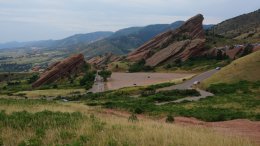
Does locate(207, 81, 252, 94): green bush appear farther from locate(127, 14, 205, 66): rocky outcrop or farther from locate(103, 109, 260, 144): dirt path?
locate(127, 14, 205, 66): rocky outcrop

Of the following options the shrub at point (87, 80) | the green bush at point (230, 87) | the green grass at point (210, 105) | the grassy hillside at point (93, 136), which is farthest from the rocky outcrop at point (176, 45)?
the grassy hillside at point (93, 136)

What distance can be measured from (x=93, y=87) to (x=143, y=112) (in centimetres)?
5937

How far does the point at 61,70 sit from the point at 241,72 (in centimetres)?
7128

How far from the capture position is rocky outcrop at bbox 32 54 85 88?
→ 120m

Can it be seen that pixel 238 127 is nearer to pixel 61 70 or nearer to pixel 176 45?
pixel 61 70

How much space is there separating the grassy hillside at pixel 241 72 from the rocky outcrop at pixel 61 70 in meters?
64.4

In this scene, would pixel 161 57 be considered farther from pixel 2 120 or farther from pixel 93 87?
pixel 2 120

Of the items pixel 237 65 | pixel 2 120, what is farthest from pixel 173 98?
pixel 2 120

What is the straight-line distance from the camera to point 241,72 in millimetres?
70812

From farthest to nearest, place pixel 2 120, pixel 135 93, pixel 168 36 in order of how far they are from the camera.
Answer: pixel 168 36 → pixel 135 93 → pixel 2 120

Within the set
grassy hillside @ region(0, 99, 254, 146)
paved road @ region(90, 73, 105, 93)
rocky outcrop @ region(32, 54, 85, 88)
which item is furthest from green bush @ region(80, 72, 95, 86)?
grassy hillside @ region(0, 99, 254, 146)

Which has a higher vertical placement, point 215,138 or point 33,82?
point 215,138

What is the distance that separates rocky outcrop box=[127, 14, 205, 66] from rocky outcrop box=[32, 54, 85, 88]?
25350mm

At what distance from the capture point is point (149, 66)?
126438mm
